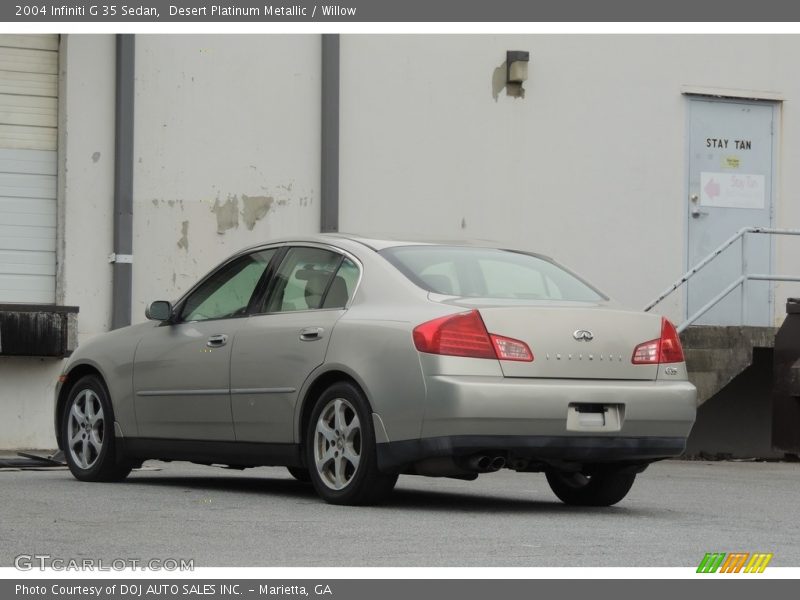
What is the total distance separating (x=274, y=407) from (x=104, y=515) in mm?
1405

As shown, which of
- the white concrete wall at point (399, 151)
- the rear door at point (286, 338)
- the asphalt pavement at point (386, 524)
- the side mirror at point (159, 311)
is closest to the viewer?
the asphalt pavement at point (386, 524)

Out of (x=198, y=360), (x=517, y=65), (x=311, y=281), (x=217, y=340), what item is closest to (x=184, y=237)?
(x=517, y=65)

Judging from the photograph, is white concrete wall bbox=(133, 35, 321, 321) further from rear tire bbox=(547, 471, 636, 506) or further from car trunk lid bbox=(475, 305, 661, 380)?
car trunk lid bbox=(475, 305, 661, 380)

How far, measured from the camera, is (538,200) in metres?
17.4

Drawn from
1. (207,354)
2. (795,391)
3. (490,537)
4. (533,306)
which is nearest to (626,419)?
(533,306)

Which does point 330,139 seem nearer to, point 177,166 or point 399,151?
point 399,151

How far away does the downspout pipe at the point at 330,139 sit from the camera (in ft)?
53.7

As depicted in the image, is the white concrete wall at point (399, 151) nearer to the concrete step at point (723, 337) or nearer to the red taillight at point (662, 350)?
the concrete step at point (723, 337)

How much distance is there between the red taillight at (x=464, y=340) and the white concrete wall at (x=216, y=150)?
25.8 feet

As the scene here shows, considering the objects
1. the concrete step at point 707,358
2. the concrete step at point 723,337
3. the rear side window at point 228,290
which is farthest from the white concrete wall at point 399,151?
the rear side window at point 228,290

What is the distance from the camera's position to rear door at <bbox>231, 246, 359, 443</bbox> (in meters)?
9.05

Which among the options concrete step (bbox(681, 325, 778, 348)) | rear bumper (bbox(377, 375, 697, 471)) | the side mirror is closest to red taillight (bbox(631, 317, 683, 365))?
rear bumper (bbox(377, 375, 697, 471))

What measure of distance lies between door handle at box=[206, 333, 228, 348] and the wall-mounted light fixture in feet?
26.5

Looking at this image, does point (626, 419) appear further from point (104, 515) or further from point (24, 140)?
point (24, 140)
